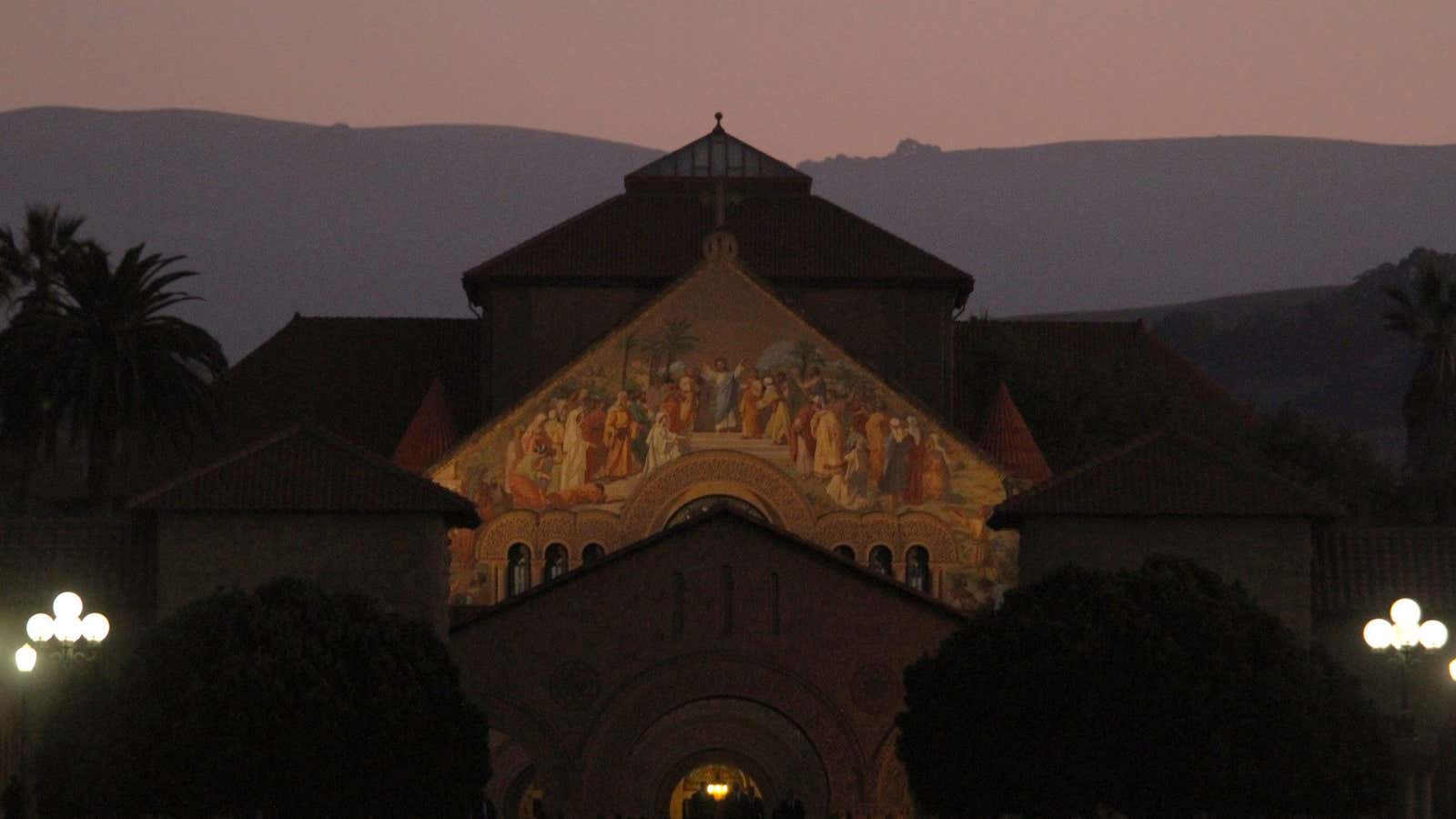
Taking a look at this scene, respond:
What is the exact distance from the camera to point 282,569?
63219 millimetres

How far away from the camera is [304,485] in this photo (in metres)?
63.7

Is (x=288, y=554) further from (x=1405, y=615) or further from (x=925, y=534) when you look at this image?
(x=1405, y=615)

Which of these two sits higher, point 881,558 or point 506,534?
Answer: point 506,534

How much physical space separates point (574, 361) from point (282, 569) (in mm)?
13234

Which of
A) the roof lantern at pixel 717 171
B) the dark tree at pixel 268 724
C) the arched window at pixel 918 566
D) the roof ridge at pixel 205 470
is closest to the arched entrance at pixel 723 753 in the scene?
the dark tree at pixel 268 724

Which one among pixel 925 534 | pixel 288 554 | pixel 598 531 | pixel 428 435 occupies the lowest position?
pixel 288 554

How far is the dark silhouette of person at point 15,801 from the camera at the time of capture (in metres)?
47.9

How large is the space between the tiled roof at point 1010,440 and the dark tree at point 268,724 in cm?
2449

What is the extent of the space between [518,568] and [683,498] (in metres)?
3.69

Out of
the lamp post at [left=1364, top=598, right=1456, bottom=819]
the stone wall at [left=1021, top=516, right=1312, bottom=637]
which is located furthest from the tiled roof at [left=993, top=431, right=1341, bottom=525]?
the lamp post at [left=1364, top=598, right=1456, bottom=819]

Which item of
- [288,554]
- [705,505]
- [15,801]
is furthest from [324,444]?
[15,801]

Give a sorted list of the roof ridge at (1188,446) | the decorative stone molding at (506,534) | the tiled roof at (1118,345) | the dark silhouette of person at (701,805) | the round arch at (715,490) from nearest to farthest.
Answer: the roof ridge at (1188,446)
the dark silhouette of person at (701,805)
the decorative stone molding at (506,534)
the round arch at (715,490)
the tiled roof at (1118,345)

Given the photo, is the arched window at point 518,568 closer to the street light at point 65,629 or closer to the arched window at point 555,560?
the arched window at point 555,560

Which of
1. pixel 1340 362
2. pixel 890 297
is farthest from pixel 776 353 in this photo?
pixel 1340 362
